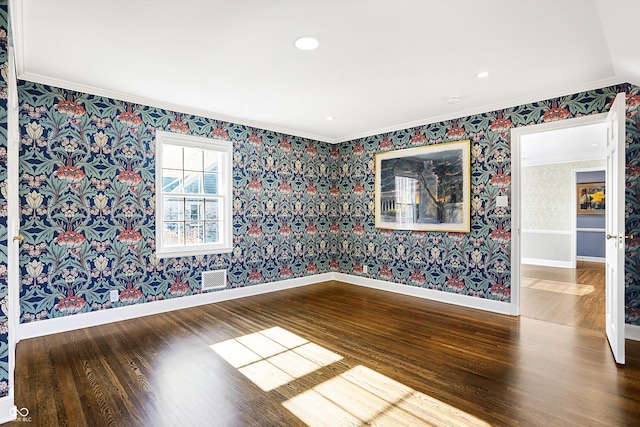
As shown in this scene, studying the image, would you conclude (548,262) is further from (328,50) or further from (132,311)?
(132,311)

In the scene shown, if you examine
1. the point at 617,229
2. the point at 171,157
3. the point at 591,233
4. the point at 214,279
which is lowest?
the point at 214,279

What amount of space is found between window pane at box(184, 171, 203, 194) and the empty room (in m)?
0.03

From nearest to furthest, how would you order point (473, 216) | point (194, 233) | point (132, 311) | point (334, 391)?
point (334, 391) → point (132, 311) → point (473, 216) → point (194, 233)

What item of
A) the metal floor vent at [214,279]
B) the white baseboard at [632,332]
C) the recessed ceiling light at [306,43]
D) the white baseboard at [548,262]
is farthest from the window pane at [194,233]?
the white baseboard at [548,262]

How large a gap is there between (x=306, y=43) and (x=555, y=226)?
25.5 feet

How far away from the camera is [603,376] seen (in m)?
2.50

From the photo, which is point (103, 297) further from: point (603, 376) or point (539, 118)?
point (539, 118)

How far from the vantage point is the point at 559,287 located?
5.53 metres

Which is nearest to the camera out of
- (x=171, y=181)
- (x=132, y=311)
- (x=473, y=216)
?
(x=132, y=311)

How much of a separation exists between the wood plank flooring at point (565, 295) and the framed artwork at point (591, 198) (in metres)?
1.59

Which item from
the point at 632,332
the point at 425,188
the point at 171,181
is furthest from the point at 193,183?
the point at 632,332

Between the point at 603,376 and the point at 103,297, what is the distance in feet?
15.1

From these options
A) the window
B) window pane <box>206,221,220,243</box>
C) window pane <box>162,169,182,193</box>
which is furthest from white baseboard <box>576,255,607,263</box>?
window pane <box>162,169,182,193</box>

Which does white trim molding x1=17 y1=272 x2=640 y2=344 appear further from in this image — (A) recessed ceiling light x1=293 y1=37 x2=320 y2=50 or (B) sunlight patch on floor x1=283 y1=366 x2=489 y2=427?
(A) recessed ceiling light x1=293 y1=37 x2=320 y2=50
